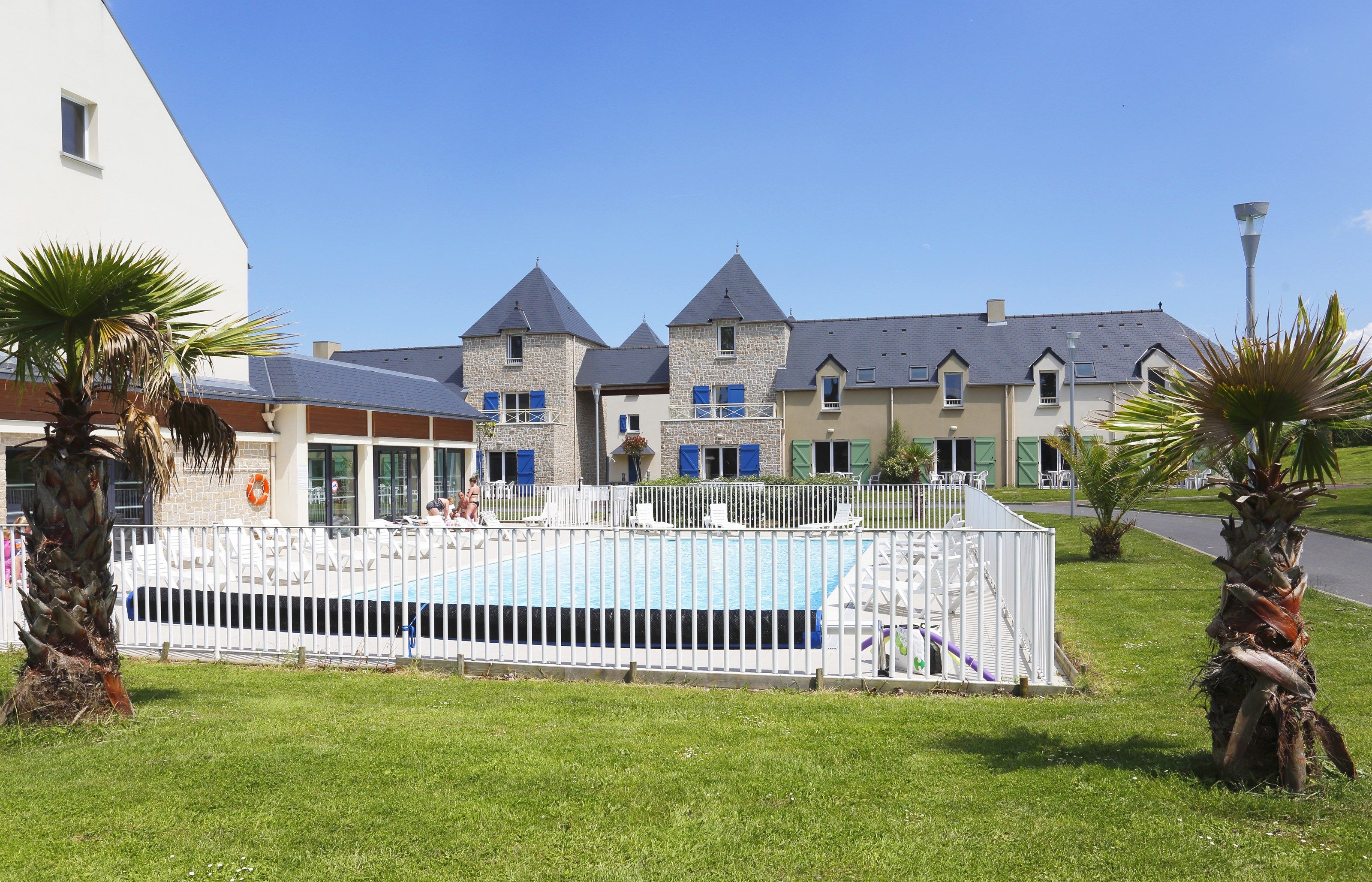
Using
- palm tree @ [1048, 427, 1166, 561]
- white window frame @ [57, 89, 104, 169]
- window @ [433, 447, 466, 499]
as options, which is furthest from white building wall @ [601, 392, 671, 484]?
palm tree @ [1048, 427, 1166, 561]

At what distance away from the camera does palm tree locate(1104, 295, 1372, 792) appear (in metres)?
4.32

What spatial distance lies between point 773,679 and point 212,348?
476 cm

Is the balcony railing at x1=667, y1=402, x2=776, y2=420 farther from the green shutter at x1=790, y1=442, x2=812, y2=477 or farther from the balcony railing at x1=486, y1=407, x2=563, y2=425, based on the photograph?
the balcony railing at x1=486, y1=407, x2=563, y2=425

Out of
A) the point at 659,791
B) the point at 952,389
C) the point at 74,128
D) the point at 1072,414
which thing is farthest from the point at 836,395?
the point at 659,791

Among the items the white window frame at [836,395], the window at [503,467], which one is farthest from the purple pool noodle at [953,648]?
the window at [503,467]

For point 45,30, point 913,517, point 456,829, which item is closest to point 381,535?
point 456,829

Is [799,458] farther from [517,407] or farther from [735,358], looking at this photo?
[517,407]

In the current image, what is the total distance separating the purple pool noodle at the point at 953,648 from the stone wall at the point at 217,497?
37.2 ft

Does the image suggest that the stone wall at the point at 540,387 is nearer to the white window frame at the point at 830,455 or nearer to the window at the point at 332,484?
the white window frame at the point at 830,455

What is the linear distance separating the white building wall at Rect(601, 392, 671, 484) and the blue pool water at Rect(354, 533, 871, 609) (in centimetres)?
2615

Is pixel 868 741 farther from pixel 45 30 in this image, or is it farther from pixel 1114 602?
pixel 45 30

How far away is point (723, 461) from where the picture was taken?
3950cm

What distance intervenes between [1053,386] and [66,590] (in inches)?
1493

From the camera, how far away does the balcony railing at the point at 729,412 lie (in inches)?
1570
